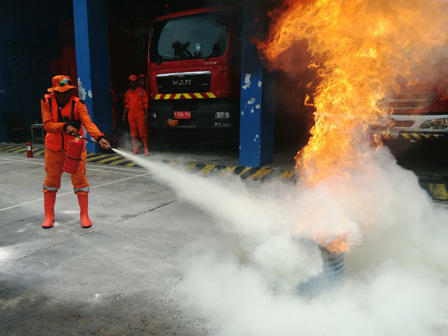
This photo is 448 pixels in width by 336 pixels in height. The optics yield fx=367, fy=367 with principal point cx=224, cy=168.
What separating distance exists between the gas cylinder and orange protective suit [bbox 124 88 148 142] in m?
5.04

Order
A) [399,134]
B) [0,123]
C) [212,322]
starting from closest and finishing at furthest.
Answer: [212,322] → [399,134] → [0,123]

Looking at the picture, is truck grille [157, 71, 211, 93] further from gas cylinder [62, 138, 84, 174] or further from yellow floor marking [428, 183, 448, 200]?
yellow floor marking [428, 183, 448, 200]

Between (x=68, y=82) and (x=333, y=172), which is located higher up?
(x=68, y=82)

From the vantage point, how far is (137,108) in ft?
30.2

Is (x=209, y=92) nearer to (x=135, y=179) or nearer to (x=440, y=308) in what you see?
(x=135, y=179)

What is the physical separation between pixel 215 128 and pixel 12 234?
16.5 feet

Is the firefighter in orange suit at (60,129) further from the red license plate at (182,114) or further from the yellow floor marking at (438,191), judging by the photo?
the yellow floor marking at (438,191)

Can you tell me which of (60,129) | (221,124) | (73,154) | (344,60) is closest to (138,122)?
(221,124)

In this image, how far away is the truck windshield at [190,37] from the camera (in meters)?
8.23

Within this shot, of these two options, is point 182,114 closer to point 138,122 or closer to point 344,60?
point 138,122

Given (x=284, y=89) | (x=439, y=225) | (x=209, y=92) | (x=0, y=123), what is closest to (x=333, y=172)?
(x=439, y=225)

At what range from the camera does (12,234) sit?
4.41 m

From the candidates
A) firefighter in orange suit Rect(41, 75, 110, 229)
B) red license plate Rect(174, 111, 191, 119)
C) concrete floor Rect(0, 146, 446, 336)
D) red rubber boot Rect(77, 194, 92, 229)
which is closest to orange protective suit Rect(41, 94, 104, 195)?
firefighter in orange suit Rect(41, 75, 110, 229)

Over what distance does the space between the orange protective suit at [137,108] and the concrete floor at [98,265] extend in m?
3.20
